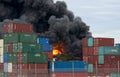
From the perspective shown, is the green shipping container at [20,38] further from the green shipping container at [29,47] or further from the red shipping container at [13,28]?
the red shipping container at [13,28]

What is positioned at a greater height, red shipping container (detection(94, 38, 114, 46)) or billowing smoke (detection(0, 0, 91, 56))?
billowing smoke (detection(0, 0, 91, 56))

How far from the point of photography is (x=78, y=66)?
4366 centimetres

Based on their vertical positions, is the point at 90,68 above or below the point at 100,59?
below

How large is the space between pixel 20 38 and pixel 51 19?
2864 cm

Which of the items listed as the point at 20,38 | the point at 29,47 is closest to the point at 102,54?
the point at 29,47

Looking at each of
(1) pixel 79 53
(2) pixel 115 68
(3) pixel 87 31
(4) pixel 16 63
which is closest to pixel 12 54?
(4) pixel 16 63

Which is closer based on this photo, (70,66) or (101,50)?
(70,66)

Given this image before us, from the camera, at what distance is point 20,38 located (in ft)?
136

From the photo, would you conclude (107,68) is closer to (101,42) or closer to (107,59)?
(107,59)

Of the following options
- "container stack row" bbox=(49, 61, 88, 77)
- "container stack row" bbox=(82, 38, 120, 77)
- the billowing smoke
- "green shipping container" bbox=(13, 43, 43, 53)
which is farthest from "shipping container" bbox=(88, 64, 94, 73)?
the billowing smoke

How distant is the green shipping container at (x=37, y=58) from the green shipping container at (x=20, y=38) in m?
1.50

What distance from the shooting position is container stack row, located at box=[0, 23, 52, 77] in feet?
133

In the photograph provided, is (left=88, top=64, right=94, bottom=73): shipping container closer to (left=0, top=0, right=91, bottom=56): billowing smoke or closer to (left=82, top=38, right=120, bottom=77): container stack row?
(left=82, top=38, right=120, bottom=77): container stack row

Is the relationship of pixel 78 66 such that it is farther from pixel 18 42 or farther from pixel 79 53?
pixel 79 53
